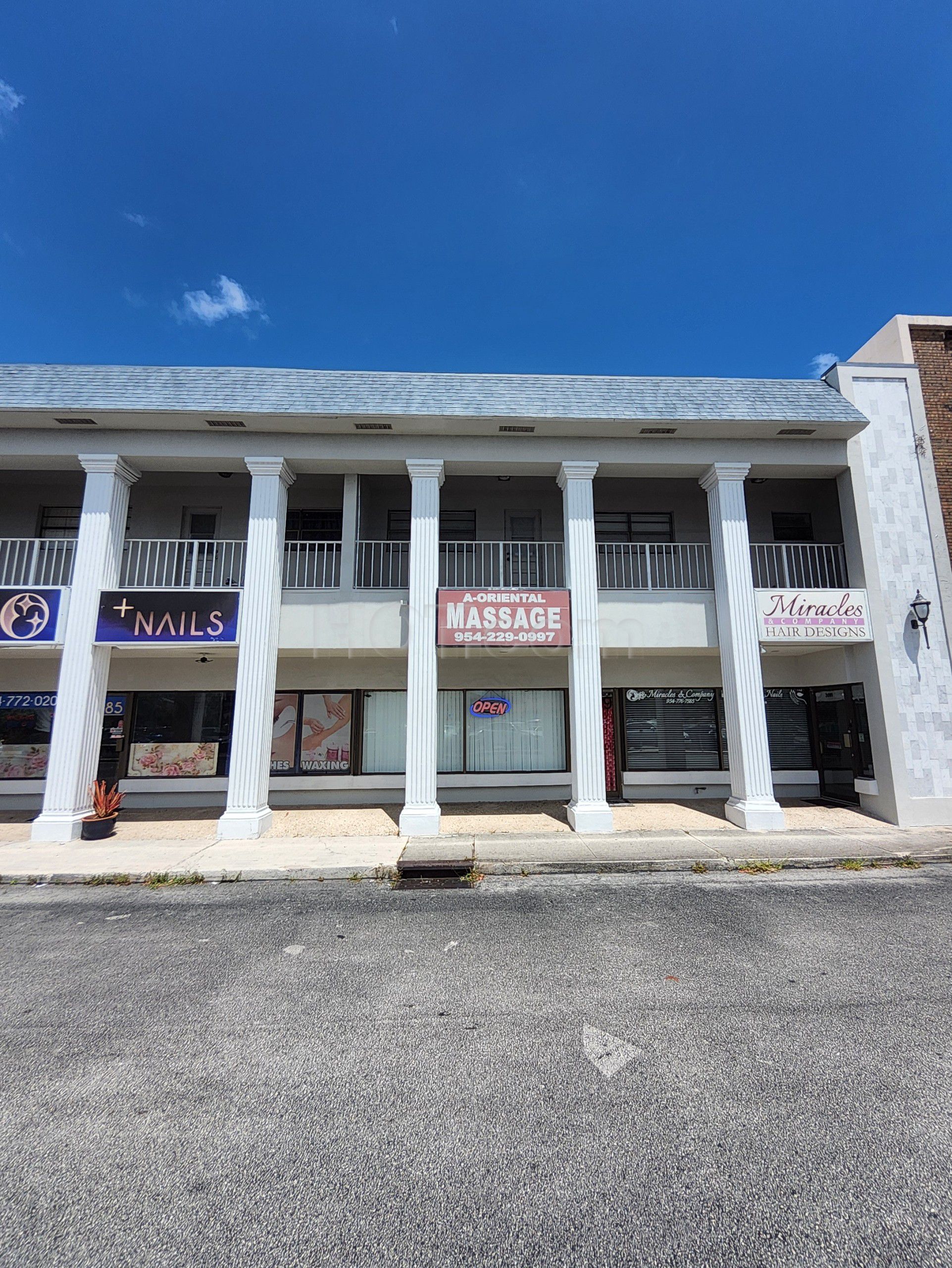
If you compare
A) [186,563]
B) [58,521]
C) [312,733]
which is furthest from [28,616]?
[312,733]

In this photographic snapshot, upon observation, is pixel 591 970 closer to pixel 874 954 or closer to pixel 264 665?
pixel 874 954

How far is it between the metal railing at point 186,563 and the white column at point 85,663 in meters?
1.75

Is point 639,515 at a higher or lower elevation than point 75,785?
higher

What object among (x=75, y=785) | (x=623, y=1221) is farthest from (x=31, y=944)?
(x=623, y=1221)

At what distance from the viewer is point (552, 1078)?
3430 mm

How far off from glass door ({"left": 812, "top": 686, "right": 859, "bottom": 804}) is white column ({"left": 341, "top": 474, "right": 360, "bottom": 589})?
11.2m

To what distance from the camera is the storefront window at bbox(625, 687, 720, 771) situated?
13320 mm

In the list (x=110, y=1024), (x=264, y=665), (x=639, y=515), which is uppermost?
(x=639, y=515)

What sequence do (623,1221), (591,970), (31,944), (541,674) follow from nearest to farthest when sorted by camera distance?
(623,1221), (591,970), (31,944), (541,674)

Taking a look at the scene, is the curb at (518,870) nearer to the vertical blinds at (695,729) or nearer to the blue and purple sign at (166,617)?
the blue and purple sign at (166,617)

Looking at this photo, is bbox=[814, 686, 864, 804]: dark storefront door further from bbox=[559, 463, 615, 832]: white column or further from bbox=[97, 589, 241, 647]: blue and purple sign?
bbox=[97, 589, 241, 647]: blue and purple sign

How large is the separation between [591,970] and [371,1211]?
2.86 metres

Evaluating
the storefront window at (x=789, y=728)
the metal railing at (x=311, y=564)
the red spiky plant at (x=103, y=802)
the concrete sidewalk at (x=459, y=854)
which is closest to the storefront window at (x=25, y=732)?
the red spiky plant at (x=103, y=802)

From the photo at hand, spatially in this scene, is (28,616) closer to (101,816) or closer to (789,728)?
(101,816)
